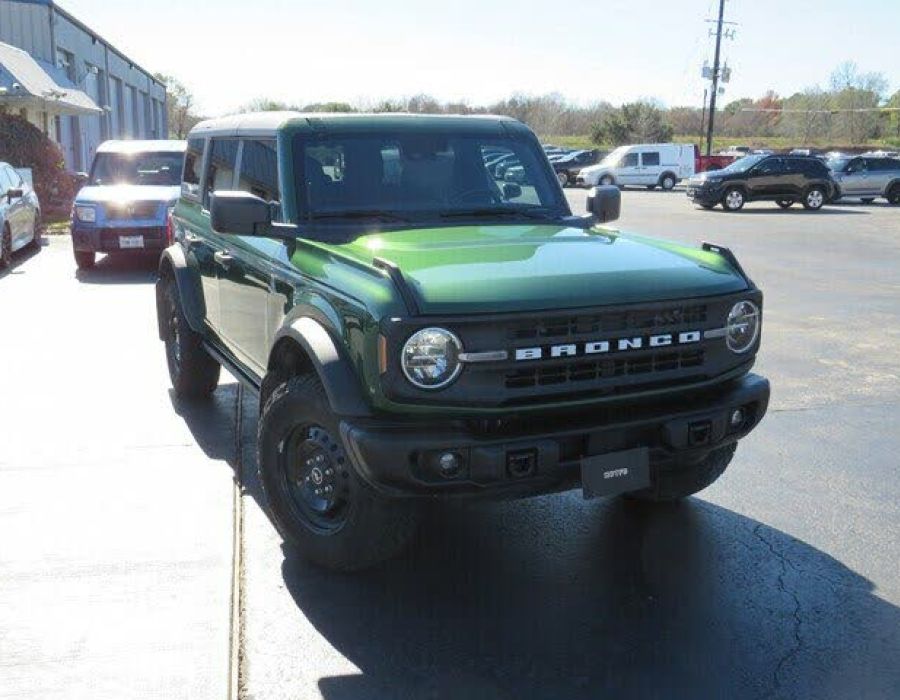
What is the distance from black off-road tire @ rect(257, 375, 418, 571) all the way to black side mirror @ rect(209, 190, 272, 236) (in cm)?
74

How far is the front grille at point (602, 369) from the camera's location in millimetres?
3484

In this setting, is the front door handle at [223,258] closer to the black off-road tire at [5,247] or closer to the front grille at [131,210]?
the front grille at [131,210]

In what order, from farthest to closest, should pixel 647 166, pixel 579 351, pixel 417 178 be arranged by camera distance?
pixel 647 166
pixel 417 178
pixel 579 351

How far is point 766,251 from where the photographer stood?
16.8 meters

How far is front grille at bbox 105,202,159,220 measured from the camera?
13.1m

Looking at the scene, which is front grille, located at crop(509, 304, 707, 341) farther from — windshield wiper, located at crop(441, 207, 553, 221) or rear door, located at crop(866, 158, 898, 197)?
rear door, located at crop(866, 158, 898, 197)

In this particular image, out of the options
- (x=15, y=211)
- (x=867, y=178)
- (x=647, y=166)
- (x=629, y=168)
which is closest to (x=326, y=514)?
(x=15, y=211)

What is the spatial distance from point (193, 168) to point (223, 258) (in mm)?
1433

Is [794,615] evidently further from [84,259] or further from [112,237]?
[84,259]

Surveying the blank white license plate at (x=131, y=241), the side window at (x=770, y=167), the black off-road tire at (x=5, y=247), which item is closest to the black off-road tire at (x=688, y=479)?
the blank white license plate at (x=131, y=241)

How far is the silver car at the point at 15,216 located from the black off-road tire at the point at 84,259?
102 centimetres

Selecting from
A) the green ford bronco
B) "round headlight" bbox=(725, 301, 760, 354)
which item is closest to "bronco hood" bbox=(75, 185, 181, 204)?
the green ford bronco

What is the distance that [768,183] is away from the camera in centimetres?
2773

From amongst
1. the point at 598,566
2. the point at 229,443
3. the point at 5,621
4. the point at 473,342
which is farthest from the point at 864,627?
the point at 229,443
